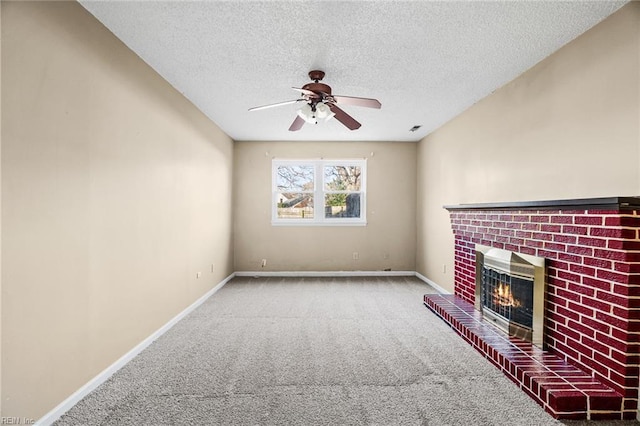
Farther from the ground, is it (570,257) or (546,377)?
(570,257)

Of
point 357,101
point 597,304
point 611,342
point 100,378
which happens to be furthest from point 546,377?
point 100,378

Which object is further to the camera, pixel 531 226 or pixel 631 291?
pixel 531 226

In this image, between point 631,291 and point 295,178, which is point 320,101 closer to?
point 631,291

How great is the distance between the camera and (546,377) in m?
2.06

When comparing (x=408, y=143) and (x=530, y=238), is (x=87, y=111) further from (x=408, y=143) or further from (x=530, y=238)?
(x=408, y=143)

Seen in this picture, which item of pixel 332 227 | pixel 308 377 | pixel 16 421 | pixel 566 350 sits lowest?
pixel 308 377

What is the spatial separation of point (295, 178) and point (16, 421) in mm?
4831

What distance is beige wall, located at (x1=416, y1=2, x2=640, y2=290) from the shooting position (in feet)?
6.59

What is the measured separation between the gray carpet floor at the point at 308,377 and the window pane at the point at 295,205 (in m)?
2.49

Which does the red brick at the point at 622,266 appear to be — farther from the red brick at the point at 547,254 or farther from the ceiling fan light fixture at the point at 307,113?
the ceiling fan light fixture at the point at 307,113

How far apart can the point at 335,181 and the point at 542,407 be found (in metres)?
4.58

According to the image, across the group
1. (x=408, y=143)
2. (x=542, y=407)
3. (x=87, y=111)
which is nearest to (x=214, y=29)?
(x=87, y=111)

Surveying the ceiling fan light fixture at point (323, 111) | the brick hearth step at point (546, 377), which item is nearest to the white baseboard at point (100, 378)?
the ceiling fan light fixture at point (323, 111)

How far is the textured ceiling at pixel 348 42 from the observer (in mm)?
2027
